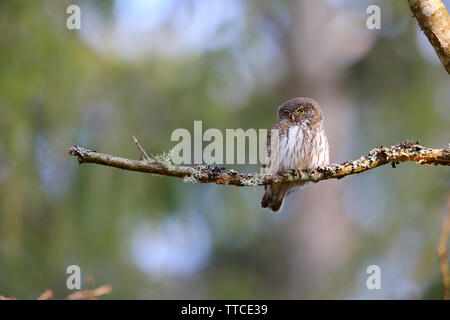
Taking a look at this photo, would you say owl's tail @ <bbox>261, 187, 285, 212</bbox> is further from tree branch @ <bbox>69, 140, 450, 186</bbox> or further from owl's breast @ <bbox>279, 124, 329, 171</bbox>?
tree branch @ <bbox>69, 140, 450, 186</bbox>

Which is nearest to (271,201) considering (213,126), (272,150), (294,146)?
(272,150)

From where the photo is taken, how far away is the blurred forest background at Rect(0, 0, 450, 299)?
20.6 ft

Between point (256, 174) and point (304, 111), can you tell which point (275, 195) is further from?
point (256, 174)

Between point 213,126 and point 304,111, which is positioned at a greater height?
point 213,126

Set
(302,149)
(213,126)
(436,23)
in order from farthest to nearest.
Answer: (213,126) < (302,149) < (436,23)

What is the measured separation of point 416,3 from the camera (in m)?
2.75

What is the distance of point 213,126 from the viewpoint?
8.76 m

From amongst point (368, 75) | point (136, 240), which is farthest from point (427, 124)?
point (136, 240)

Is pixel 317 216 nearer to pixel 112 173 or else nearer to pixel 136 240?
pixel 136 240

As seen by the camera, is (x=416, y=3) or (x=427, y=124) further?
(x=427, y=124)

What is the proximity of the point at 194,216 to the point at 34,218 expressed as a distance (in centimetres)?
228

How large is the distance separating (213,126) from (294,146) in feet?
14.3
